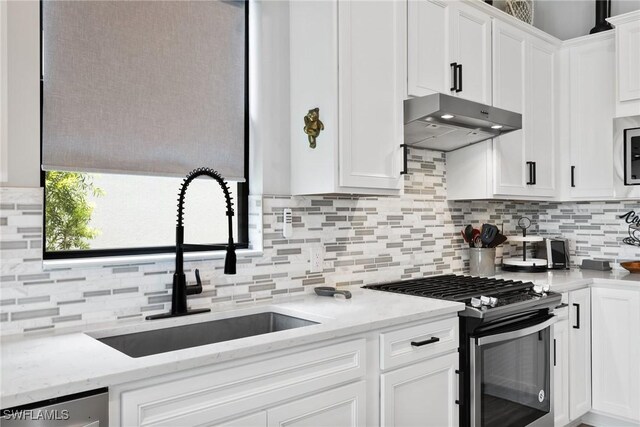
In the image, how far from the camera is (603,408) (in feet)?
9.85

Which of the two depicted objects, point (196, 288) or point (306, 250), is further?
point (306, 250)

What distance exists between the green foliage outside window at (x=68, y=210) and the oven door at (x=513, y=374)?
5.28ft

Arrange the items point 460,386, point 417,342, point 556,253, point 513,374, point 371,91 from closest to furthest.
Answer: point 417,342 → point 460,386 → point 371,91 → point 513,374 → point 556,253

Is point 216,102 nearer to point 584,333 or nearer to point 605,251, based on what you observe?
point 584,333

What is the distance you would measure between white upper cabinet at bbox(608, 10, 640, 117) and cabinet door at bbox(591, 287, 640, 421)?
114cm

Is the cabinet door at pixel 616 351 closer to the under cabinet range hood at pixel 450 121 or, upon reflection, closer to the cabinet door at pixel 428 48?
the under cabinet range hood at pixel 450 121

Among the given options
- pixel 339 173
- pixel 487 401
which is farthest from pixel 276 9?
pixel 487 401

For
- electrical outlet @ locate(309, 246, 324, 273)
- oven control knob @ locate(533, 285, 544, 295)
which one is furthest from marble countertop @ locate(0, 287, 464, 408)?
oven control knob @ locate(533, 285, 544, 295)

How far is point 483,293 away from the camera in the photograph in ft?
7.91

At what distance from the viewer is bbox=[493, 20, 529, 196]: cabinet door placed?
2953 mm

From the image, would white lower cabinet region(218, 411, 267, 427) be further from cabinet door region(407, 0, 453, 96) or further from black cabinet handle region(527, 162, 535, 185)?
black cabinet handle region(527, 162, 535, 185)

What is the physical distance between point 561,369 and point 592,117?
5.45 feet

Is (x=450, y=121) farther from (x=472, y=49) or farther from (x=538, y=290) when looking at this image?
(x=538, y=290)

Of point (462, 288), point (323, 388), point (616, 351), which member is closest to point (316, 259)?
point (462, 288)
